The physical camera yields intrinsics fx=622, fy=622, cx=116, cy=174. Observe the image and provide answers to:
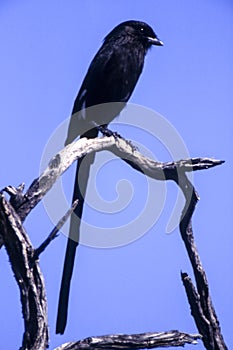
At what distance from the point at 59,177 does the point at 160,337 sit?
27.0 inches

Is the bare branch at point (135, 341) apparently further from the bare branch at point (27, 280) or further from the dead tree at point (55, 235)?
the bare branch at point (27, 280)

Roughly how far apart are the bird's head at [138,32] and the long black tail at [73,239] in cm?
94

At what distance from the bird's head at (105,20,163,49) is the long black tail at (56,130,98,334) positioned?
3.08 feet

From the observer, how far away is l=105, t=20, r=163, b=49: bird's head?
3.54 metres

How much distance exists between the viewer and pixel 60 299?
2.72 meters

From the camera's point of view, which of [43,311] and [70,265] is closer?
[43,311]

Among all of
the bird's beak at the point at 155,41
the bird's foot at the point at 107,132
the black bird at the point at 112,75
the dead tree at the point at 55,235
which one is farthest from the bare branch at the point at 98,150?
the bird's beak at the point at 155,41

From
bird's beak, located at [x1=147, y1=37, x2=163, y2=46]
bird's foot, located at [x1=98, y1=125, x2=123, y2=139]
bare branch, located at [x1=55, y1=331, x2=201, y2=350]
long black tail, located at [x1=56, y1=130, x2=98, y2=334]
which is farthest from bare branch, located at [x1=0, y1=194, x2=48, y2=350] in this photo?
bird's beak, located at [x1=147, y1=37, x2=163, y2=46]

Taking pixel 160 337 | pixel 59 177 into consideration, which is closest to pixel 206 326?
pixel 160 337

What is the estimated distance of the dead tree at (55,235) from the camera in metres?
2.04

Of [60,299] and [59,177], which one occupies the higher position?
[59,177]

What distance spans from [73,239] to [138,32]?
1380 mm

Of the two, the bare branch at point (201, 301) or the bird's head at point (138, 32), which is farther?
the bird's head at point (138, 32)

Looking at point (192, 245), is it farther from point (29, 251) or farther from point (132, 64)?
point (132, 64)
